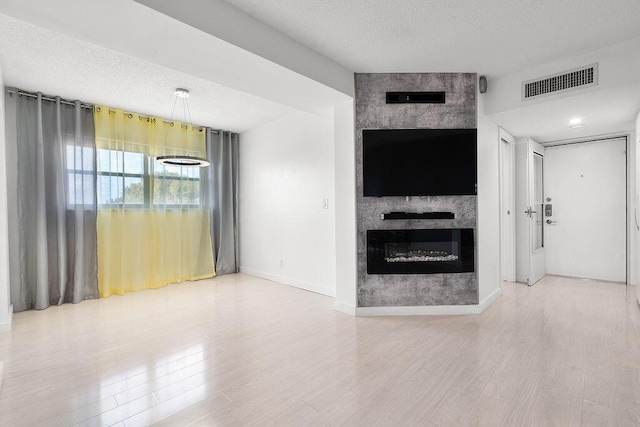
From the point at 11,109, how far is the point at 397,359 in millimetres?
5027

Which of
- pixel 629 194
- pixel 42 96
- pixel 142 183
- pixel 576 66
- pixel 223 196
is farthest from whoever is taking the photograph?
pixel 223 196

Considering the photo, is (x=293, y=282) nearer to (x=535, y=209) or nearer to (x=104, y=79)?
(x=104, y=79)

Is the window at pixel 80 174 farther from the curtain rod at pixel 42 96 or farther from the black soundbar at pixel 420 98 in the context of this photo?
the black soundbar at pixel 420 98

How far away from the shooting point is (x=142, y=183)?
4.70 m

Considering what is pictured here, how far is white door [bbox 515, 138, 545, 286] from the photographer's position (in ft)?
15.3

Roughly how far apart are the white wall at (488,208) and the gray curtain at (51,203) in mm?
4944

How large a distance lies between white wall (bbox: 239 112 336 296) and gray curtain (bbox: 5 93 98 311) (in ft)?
7.62

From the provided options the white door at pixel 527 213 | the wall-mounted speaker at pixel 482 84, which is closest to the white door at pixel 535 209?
the white door at pixel 527 213

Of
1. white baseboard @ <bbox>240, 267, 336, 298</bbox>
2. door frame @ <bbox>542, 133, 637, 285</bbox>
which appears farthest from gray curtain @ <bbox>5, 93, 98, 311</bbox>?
door frame @ <bbox>542, 133, 637, 285</bbox>

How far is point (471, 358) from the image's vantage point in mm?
2412

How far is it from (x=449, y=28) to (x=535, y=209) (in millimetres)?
3598

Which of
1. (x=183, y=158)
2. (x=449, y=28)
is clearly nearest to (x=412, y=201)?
(x=449, y=28)

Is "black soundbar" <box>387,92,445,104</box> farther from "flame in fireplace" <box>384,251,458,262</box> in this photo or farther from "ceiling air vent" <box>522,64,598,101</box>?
"flame in fireplace" <box>384,251,458,262</box>

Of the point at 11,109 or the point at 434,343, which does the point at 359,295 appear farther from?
the point at 11,109
